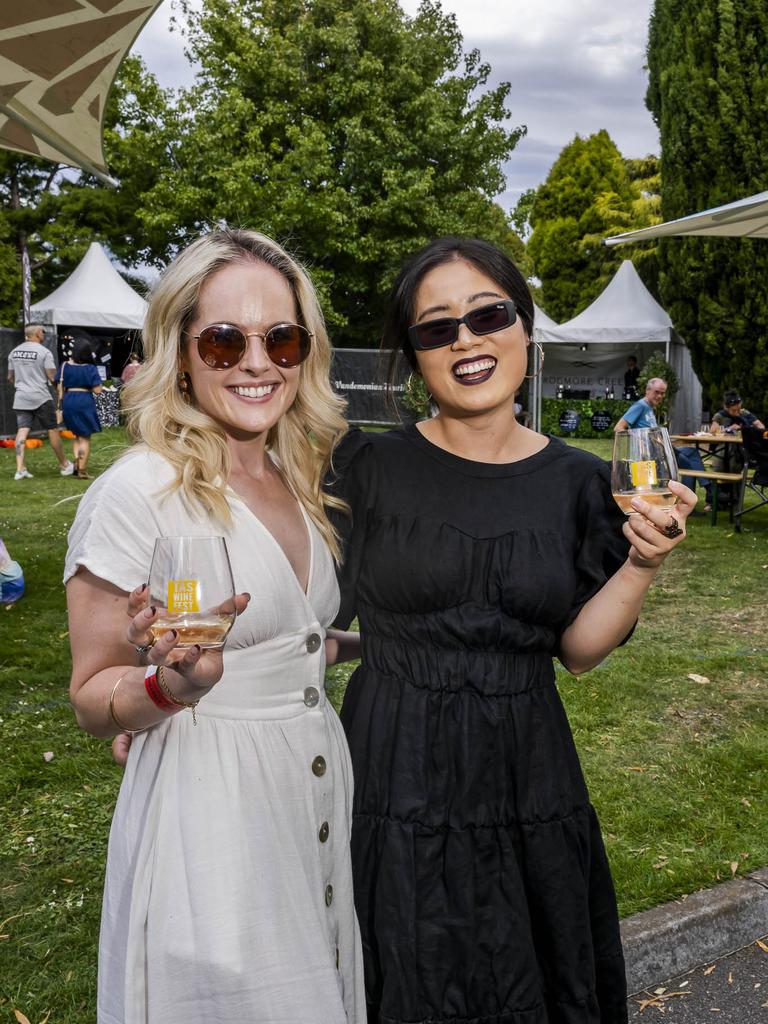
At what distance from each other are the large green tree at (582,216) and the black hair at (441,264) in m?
41.6

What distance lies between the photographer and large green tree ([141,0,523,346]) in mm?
28172

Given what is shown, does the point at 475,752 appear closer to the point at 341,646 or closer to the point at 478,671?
the point at 478,671

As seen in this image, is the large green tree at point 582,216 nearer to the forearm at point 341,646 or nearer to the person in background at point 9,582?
the person in background at point 9,582

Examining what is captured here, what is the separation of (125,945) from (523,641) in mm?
1007

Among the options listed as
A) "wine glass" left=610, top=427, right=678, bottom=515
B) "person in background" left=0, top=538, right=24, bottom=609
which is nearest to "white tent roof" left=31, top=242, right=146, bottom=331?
"person in background" left=0, top=538, right=24, bottom=609

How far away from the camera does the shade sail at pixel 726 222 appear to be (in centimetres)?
908

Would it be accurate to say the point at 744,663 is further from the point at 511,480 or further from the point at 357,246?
the point at 357,246

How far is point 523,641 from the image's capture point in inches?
83.9

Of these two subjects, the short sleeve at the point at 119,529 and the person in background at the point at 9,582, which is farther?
the person in background at the point at 9,582

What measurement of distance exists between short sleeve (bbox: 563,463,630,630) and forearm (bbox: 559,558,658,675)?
34 millimetres

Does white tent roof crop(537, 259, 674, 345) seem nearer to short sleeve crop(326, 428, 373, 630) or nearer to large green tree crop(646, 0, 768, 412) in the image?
large green tree crop(646, 0, 768, 412)

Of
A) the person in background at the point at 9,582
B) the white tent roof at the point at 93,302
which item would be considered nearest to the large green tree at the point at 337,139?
the white tent roof at the point at 93,302

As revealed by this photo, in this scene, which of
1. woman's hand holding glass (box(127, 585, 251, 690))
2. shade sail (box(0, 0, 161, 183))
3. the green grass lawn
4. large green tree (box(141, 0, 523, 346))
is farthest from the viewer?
large green tree (box(141, 0, 523, 346))

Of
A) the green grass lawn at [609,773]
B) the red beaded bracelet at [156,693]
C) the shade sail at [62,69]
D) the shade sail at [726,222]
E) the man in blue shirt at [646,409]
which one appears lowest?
the green grass lawn at [609,773]
